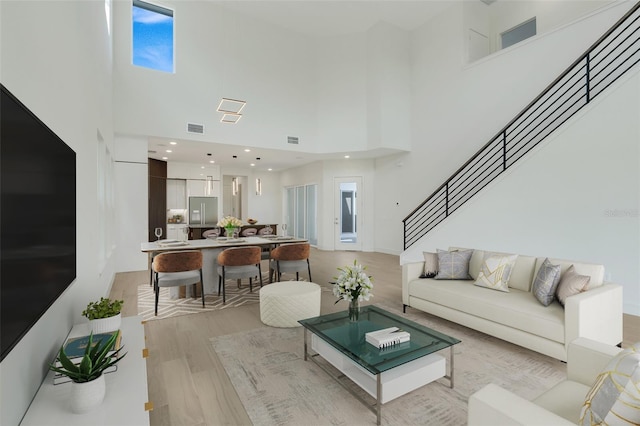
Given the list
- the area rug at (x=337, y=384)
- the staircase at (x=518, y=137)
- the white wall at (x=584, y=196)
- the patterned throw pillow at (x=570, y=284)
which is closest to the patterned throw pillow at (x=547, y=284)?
the patterned throw pillow at (x=570, y=284)

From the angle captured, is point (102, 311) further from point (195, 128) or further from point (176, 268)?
point (195, 128)

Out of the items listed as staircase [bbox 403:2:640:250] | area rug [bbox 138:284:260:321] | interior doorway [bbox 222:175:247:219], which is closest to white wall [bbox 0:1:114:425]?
area rug [bbox 138:284:260:321]

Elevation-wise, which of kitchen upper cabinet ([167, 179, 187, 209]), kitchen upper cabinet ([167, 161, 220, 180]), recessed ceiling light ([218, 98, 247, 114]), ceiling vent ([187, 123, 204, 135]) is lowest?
kitchen upper cabinet ([167, 179, 187, 209])

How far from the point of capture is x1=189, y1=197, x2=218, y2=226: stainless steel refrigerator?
10734mm

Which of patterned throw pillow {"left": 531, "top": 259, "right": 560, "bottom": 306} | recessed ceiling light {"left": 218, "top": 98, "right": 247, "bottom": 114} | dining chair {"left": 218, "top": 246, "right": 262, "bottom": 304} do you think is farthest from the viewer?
recessed ceiling light {"left": 218, "top": 98, "right": 247, "bottom": 114}

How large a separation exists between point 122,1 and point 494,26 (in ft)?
27.7

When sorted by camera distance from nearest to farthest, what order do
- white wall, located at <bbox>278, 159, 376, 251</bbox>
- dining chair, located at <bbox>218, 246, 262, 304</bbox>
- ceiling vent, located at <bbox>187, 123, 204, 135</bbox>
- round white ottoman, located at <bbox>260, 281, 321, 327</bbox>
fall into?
round white ottoman, located at <bbox>260, 281, 321, 327</bbox>
dining chair, located at <bbox>218, 246, 262, 304</bbox>
ceiling vent, located at <bbox>187, 123, 204, 135</bbox>
white wall, located at <bbox>278, 159, 376, 251</bbox>

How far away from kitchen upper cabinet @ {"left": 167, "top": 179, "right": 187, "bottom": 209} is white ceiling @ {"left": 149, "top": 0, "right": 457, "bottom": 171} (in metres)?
1.37

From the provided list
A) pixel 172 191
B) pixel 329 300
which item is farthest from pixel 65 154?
pixel 172 191

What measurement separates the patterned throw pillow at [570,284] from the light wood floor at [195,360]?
1.09 m

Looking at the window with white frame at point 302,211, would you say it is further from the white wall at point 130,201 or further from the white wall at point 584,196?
the white wall at point 584,196

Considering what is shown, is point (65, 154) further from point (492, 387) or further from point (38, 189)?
point (492, 387)

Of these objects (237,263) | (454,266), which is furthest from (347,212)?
(454,266)

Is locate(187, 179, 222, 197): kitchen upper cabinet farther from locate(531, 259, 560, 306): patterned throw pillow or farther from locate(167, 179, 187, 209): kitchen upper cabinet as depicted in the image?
locate(531, 259, 560, 306): patterned throw pillow
